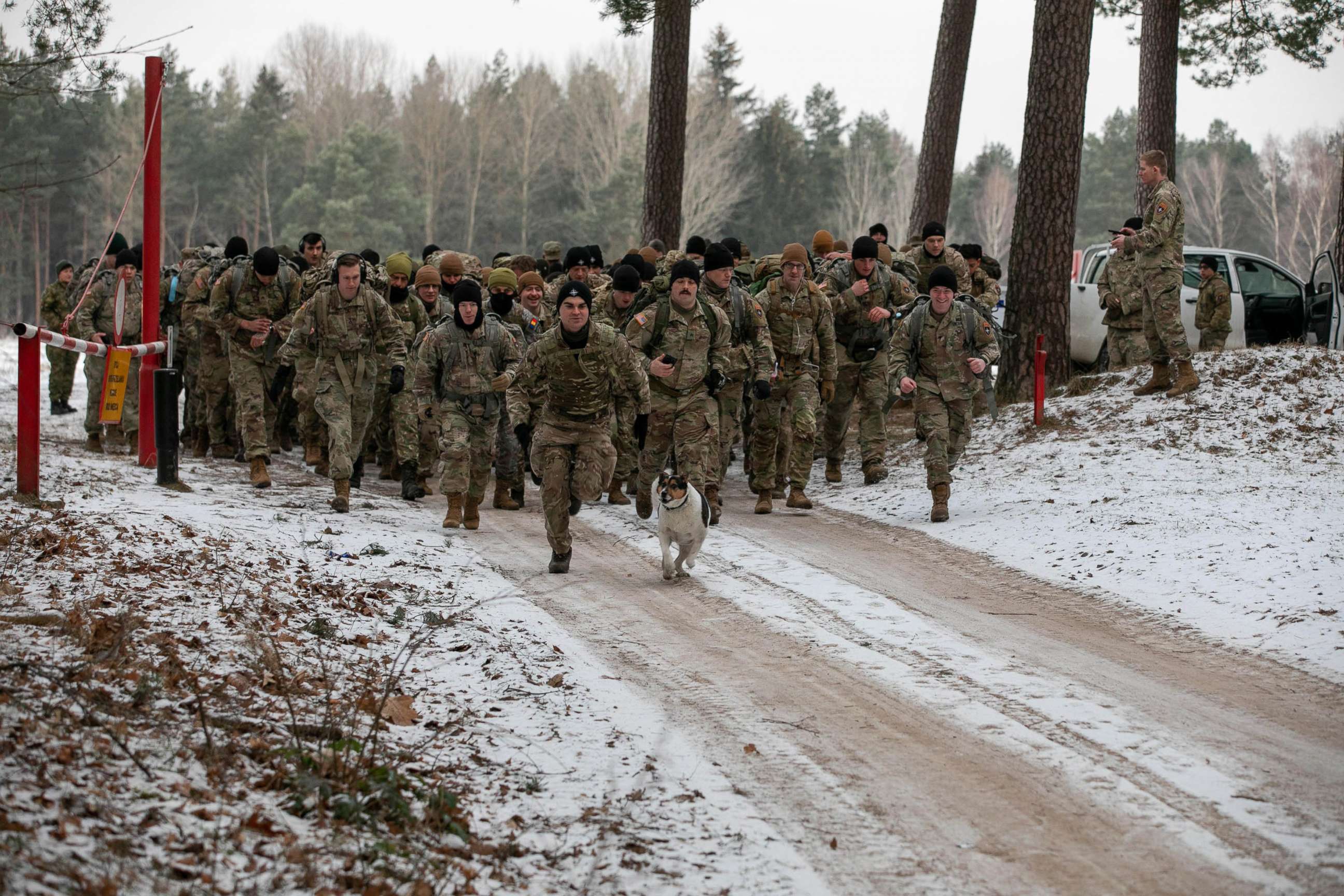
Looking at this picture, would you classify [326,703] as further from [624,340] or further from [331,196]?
[331,196]

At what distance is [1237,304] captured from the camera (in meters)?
17.8

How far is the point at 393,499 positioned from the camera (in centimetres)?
1327

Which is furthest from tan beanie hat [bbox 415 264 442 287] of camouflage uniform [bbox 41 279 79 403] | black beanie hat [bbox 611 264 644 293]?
camouflage uniform [bbox 41 279 79 403]

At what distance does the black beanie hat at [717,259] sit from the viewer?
12.0 metres

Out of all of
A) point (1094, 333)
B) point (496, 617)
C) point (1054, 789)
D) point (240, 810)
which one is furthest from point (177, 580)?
point (1094, 333)

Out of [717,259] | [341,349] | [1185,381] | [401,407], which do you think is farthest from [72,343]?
[1185,381]

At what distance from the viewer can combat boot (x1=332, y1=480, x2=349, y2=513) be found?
38.4 feet

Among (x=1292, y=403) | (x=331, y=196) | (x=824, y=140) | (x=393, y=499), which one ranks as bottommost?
(x=393, y=499)

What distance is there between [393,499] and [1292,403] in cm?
858

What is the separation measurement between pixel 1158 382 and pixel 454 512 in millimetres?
7294

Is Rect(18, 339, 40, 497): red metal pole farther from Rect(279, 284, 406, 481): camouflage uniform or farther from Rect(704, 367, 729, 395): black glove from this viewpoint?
Rect(704, 367, 729, 395): black glove

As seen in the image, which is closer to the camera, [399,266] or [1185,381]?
[1185,381]

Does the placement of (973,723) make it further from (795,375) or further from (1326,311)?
(1326,311)

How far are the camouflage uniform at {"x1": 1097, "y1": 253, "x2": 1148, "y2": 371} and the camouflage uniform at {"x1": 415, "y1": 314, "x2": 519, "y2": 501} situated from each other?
305 inches
